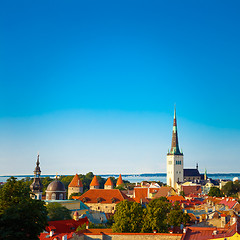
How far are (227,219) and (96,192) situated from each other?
4274 centimetres

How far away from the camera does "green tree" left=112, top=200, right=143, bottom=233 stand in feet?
150

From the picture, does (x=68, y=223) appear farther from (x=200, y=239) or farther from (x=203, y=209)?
(x=203, y=209)

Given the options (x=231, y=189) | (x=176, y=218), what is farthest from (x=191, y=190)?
(x=176, y=218)

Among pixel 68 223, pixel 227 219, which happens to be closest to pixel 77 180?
pixel 68 223

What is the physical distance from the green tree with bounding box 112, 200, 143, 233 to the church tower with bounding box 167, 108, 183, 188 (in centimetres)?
12243

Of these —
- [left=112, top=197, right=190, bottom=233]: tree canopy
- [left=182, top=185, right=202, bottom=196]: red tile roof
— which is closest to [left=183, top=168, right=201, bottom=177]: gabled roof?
[left=182, top=185, right=202, bottom=196]: red tile roof

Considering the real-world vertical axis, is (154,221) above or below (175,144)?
below

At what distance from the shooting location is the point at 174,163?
170 metres

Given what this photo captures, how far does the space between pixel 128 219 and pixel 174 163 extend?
125464 mm

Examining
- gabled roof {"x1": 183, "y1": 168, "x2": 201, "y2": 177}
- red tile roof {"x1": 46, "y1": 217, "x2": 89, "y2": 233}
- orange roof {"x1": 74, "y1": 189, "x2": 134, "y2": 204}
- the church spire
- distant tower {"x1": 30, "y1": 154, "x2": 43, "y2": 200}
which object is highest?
the church spire

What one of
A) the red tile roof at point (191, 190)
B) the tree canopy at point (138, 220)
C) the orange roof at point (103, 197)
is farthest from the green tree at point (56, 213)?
the red tile roof at point (191, 190)

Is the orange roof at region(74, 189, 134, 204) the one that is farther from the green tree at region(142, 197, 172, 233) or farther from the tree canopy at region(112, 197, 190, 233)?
the green tree at region(142, 197, 172, 233)

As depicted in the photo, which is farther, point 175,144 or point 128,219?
point 175,144

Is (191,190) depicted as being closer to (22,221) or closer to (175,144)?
(175,144)
